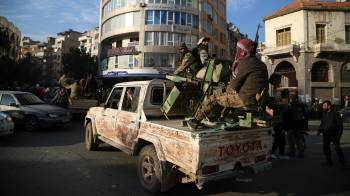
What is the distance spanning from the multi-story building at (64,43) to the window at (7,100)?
2721 inches

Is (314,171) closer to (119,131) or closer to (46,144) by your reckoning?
(119,131)

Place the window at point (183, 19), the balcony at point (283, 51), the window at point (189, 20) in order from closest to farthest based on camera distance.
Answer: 1. the balcony at point (283, 51)
2. the window at point (183, 19)
3. the window at point (189, 20)

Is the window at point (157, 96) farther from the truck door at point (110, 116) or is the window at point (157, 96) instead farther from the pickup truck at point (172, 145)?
the truck door at point (110, 116)

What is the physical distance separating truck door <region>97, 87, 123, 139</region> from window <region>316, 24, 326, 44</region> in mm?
24324

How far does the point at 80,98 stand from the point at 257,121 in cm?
1133

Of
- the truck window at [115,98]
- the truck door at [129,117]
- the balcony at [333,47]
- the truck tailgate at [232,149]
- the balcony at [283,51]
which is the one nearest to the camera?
the truck tailgate at [232,149]

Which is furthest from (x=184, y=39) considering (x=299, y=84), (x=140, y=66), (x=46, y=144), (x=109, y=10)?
(x=46, y=144)

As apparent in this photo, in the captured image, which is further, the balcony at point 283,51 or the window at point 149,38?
the window at point 149,38

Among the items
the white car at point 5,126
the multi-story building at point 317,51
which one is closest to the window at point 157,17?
the multi-story building at point 317,51

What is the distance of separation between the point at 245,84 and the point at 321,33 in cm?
2539

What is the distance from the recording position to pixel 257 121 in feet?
14.1

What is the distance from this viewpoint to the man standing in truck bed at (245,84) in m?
3.81

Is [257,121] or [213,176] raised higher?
[257,121]

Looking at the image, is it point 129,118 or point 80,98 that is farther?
point 80,98
